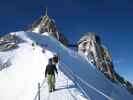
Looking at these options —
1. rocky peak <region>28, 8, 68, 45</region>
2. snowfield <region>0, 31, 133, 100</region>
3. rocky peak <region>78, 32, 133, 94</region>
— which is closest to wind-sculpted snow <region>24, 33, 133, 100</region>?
snowfield <region>0, 31, 133, 100</region>

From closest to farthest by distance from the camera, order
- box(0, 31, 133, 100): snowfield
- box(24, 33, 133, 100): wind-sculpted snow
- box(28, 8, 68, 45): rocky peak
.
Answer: box(0, 31, 133, 100): snowfield → box(24, 33, 133, 100): wind-sculpted snow → box(28, 8, 68, 45): rocky peak

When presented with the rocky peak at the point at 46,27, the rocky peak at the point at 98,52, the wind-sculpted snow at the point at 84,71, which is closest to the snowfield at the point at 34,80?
the wind-sculpted snow at the point at 84,71

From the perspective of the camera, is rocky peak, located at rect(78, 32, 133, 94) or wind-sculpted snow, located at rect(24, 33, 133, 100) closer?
wind-sculpted snow, located at rect(24, 33, 133, 100)

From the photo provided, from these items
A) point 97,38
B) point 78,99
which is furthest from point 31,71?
point 97,38

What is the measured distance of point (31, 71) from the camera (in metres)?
30.0

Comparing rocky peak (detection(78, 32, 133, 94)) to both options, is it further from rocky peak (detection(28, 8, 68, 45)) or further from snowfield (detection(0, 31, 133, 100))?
snowfield (detection(0, 31, 133, 100))

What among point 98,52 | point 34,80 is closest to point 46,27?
point 98,52

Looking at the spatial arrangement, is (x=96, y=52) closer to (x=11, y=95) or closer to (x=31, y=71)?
(x=31, y=71)

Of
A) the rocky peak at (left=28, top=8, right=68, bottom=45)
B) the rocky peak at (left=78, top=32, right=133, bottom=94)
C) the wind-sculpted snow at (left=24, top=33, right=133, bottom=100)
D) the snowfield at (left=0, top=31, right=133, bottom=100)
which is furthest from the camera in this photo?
the rocky peak at (left=28, top=8, right=68, bottom=45)

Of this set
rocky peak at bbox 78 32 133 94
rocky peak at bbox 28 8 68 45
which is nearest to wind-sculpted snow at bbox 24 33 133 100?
rocky peak at bbox 78 32 133 94

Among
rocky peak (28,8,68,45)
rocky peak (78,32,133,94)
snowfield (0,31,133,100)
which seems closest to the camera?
snowfield (0,31,133,100)

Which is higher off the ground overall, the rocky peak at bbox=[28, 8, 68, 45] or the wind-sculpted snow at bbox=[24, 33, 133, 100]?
the rocky peak at bbox=[28, 8, 68, 45]

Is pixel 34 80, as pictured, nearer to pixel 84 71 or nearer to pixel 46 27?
pixel 84 71

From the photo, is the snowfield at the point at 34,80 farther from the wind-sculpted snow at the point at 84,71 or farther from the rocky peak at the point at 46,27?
the rocky peak at the point at 46,27
